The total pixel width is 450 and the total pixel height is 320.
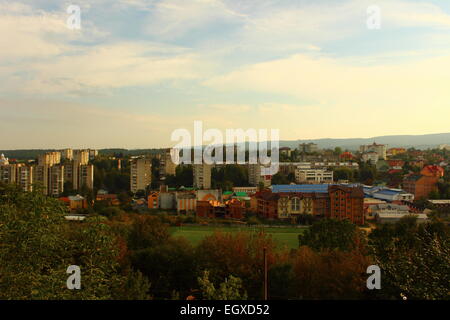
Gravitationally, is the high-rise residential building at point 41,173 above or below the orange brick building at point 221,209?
above

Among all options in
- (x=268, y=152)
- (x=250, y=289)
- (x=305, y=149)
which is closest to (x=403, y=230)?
(x=250, y=289)

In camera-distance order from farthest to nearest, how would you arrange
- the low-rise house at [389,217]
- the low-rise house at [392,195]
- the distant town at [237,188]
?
1. the low-rise house at [392,195]
2. the distant town at [237,188]
3. the low-rise house at [389,217]

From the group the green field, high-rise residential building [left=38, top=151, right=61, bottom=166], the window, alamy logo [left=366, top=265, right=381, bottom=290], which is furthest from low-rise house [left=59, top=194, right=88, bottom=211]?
alamy logo [left=366, top=265, right=381, bottom=290]

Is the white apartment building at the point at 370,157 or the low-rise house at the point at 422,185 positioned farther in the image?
the white apartment building at the point at 370,157

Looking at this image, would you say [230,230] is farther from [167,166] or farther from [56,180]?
[167,166]

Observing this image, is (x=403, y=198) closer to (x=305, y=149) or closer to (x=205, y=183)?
(x=205, y=183)

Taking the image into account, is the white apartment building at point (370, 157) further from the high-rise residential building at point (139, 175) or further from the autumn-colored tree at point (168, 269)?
the autumn-colored tree at point (168, 269)

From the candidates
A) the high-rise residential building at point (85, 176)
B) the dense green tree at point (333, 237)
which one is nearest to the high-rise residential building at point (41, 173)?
the high-rise residential building at point (85, 176)

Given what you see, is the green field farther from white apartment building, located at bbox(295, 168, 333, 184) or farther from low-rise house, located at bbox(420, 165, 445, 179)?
white apartment building, located at bbox(295, 168, 333, 184)
